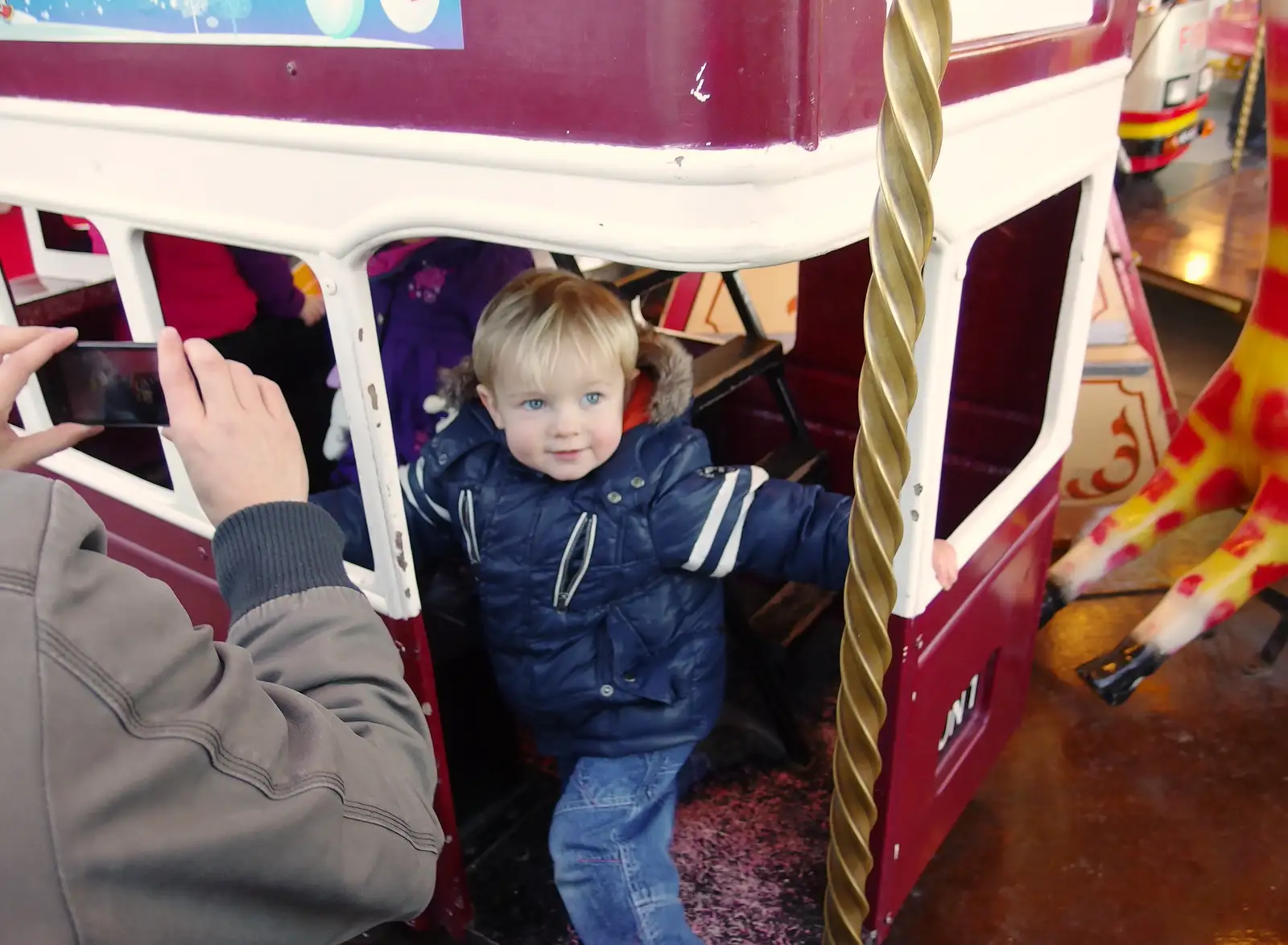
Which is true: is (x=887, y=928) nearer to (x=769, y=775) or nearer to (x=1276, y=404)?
(x=769, y=775)

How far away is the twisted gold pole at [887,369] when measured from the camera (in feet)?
2.03

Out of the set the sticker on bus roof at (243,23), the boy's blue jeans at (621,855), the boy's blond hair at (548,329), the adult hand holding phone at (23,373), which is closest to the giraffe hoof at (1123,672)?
the boy's blue jeans at (621,855)

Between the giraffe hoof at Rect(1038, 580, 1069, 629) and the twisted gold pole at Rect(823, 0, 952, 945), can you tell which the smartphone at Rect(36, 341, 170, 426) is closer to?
the twisted gold pole at Rect(823, 0, 952, 945)

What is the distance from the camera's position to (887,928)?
5.07 ft

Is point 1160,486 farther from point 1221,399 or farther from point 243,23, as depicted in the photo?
point 243,23

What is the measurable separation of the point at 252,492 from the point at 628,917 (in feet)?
3.00

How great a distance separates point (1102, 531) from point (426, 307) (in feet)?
4.55

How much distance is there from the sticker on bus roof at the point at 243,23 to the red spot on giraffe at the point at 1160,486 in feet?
5.62

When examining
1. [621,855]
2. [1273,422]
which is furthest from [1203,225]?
[621,855]

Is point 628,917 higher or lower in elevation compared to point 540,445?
lower

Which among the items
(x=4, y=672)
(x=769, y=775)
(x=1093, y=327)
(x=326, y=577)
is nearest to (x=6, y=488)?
(x=4, y=672)

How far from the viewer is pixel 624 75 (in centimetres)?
77

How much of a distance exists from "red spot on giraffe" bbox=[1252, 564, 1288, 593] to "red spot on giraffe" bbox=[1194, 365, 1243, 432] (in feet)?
0.92

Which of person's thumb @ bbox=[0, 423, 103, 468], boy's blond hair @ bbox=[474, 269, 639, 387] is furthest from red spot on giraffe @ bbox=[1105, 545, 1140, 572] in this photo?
person's thumb @ bbox=[0, 423, 103, 468]
